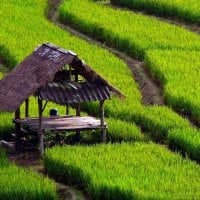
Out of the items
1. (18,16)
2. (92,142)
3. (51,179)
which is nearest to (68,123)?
(92,142)

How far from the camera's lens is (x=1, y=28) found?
23781 millimetres

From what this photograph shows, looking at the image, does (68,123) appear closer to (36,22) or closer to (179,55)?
(179,55)

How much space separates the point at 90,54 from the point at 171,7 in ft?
16.8

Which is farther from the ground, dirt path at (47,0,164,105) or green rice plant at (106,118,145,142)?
dirt path at (47,0,164,105)

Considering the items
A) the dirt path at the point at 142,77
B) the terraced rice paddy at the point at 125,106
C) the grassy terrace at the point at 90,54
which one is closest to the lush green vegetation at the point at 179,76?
the terraced rice paddy at the point at 125,106

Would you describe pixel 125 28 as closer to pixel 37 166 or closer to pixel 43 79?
pixel 43 79

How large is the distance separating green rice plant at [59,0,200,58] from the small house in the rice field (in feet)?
20.7

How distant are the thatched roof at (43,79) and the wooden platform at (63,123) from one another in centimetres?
39

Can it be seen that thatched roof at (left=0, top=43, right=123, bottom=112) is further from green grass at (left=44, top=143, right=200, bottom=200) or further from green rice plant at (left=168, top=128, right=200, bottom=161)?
green rice plant at (left=168, top=128, right=200, bottom=161)

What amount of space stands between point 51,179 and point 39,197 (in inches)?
51.0

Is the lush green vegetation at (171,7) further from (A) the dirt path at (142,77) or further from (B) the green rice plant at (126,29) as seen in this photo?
(A) the dirt path at (142,77)

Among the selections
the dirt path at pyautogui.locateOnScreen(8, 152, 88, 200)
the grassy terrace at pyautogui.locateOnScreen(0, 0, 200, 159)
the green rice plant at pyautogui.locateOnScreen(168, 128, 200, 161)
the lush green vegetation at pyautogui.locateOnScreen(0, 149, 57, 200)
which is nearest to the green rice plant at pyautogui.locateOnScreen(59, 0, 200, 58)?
the grassy terrace at pyautogui.locateOnScreen(0, 0, 200, 159)

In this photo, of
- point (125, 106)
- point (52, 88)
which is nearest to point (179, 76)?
point (125, 106)

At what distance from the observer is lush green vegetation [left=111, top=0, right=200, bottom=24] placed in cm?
→ 2505
